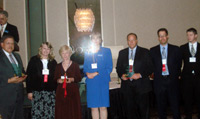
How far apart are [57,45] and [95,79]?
3.71 meters

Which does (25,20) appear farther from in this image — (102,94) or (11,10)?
(102,94)

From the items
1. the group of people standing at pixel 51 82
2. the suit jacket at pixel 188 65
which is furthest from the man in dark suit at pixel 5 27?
the suit jacket at pixel 188 65

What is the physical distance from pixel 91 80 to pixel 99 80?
0.12 m

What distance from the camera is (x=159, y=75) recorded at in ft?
9.56

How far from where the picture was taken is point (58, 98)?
2.66 metres

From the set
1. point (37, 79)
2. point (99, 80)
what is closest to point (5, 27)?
point (37, 79)

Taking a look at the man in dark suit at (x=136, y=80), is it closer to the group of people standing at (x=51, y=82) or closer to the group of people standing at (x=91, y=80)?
the group of people standing at (x=91, y=80)

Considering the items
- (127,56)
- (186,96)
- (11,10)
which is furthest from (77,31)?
(186,96)

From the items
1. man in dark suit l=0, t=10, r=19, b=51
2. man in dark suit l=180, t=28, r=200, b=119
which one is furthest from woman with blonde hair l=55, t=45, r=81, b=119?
man in dark suit l=180, t=28, r=200, b=119

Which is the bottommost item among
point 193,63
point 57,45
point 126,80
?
point 126,80

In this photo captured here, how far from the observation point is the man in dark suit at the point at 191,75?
3.01 m

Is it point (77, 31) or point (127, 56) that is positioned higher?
point (77, 31)

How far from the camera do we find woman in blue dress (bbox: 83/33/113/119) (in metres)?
2.73

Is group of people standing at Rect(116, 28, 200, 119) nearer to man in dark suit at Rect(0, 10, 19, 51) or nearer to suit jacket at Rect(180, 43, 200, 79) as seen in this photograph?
suit jacket at Rect(180, 43, 200, 79)
